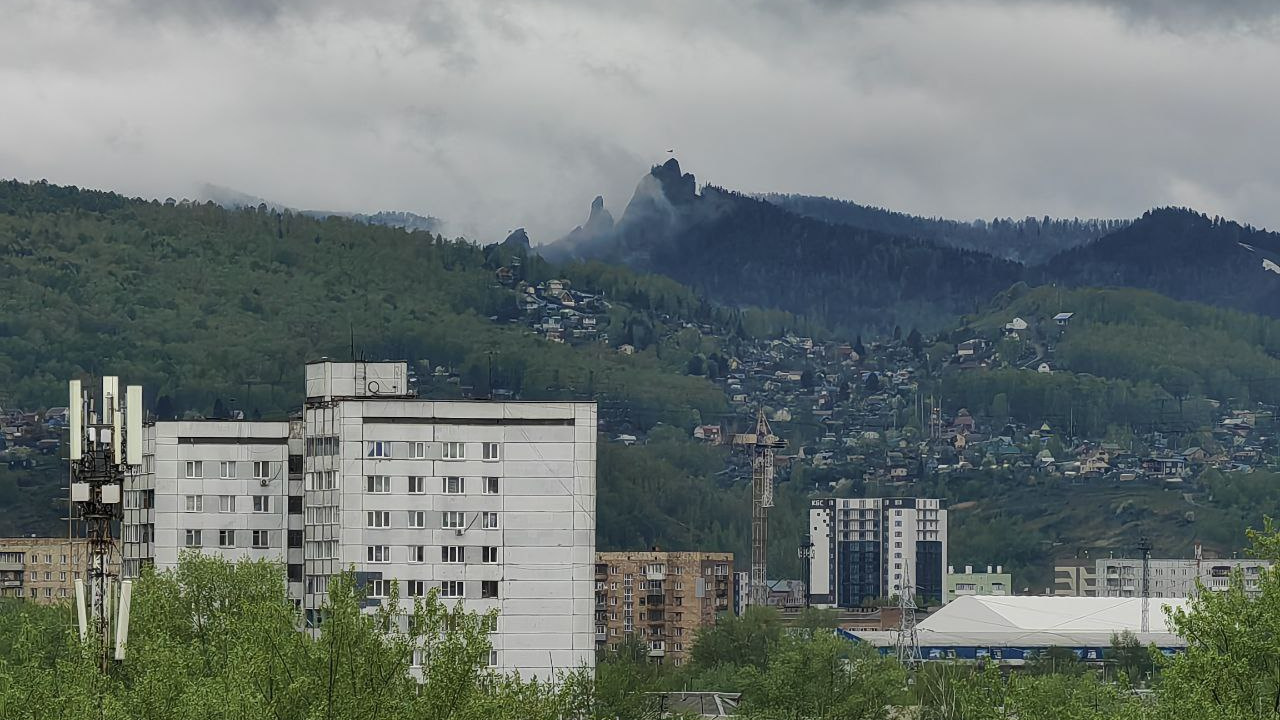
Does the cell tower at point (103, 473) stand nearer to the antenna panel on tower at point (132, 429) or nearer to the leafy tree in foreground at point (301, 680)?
the antenna panel on tower at point (132, 429)

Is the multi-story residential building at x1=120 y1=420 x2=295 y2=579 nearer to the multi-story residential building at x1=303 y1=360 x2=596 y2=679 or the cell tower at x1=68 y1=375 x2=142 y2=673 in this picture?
the multi-story residential building at x1=303 y1=360 x2=596 y2=679

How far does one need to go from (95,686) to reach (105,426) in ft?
23.0

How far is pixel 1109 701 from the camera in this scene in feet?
239

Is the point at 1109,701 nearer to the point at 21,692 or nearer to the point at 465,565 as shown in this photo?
the point at 21,692

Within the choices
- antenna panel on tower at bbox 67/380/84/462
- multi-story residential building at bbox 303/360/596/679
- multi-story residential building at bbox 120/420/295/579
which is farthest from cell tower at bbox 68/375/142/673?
multi-story residential building at bbox 120/420/295/579

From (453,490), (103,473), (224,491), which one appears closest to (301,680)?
(103,473)

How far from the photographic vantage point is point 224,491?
425 feet

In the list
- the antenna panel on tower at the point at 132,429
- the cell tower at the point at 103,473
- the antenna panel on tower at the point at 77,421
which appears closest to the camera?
the cell tower at the point at 103,473

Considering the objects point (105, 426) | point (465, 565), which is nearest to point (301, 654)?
point (105, 426)

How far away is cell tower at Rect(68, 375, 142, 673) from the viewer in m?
62.5

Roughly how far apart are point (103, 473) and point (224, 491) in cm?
6623

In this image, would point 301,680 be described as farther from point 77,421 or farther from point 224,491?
point 224,491

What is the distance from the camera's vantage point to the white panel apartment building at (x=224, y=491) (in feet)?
424

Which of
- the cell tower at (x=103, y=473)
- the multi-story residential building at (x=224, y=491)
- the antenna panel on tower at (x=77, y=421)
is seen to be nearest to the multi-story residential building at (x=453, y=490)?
the multi-story residential building at (x=224, y=491)
